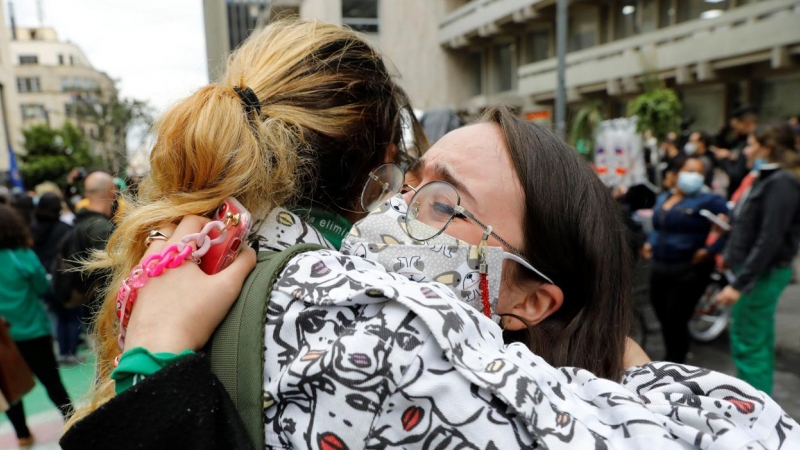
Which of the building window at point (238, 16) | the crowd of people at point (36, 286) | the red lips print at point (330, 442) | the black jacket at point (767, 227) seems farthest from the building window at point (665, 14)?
the building window at point (238, 16)

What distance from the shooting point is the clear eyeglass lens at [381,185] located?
150 centimetres

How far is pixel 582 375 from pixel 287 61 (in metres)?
0.92

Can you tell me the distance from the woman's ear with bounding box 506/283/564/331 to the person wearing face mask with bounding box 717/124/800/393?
10.8 ft

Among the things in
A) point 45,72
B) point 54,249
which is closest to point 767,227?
point 54,249

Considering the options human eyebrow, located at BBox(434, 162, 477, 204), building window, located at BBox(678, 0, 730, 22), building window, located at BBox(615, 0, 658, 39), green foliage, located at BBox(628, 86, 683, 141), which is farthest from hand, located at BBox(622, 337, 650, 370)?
building window, located at BBox(615, 0, 658, 39)

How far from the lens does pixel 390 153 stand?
5.11 ft

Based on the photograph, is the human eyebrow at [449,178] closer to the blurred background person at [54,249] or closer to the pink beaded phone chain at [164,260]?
the pink beaded phone chain at [164,260]

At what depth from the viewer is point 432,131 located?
4473mm

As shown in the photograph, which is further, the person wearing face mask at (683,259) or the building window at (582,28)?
the building window at (582,28)

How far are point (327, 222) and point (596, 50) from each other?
1679 centimetres

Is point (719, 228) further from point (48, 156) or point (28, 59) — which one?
point (28, 59)

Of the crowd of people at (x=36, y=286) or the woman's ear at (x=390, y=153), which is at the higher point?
the woman's ear at (x=390, y=153)

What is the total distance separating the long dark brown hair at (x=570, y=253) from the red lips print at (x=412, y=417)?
22.6 inches

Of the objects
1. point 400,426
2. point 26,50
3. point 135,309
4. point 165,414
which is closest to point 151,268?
point 135,309
